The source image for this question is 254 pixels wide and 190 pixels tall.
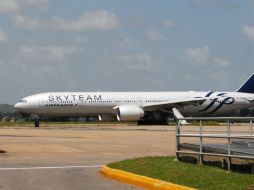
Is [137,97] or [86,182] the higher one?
[137,97]

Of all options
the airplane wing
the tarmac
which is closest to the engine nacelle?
the airplane wing

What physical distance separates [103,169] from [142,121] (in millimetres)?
44854

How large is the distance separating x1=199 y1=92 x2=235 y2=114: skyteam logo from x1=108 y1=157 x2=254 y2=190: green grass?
44.2m

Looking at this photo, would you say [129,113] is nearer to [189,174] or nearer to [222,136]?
[222,136]

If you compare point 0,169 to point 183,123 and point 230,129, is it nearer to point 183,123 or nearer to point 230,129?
point 183,123

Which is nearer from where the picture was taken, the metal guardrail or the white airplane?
the metal guardrail

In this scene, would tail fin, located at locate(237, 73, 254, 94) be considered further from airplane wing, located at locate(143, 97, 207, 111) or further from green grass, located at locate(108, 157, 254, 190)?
green grass, located at locate(108, 157, 254, 190)

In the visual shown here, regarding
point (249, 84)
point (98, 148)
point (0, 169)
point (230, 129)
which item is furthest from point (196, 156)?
A: point (249, 84)

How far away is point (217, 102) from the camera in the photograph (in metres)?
58.9

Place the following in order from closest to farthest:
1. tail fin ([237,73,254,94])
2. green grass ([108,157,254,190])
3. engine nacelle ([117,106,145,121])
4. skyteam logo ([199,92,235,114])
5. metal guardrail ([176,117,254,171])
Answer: green grass ([108,157,254,190]), metal guardrail ([176,117,254,171]), engine nacelle ([117,106,145,121]), skyteam logo ([199,92,235,114]), tail fin ([237,73,254,94])

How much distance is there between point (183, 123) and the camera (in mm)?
15805

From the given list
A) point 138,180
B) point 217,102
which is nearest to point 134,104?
point 217,102

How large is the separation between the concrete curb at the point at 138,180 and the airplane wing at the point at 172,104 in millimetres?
41427

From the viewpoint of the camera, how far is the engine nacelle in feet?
179
